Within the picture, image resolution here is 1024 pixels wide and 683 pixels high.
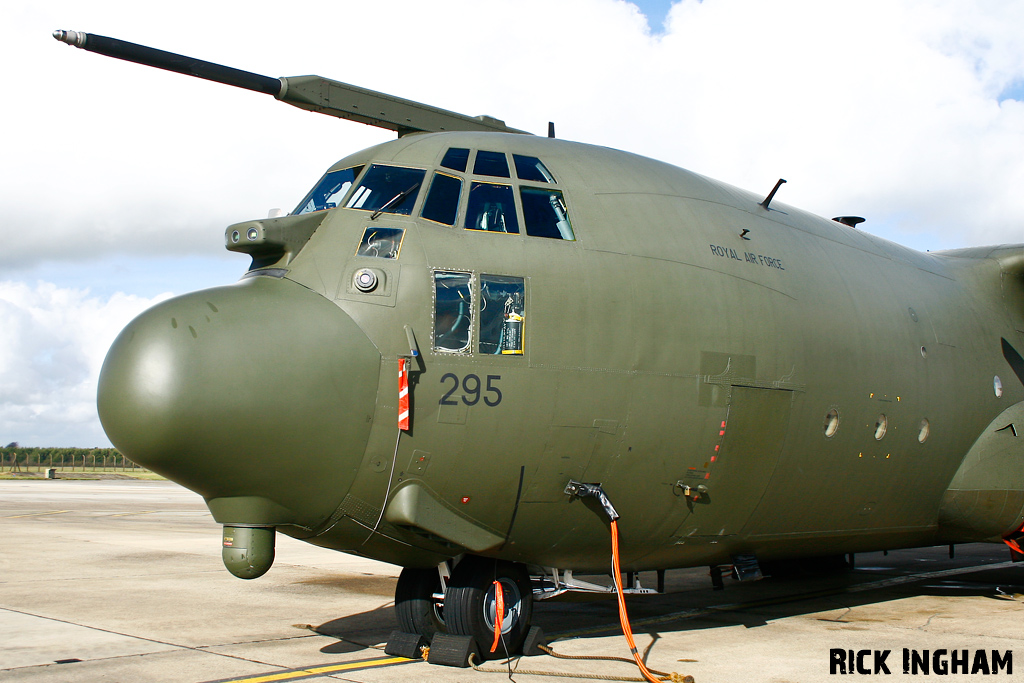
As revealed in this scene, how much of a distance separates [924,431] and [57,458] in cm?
9094

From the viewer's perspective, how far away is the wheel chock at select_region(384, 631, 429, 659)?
8.20 m

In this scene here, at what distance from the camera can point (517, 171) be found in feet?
27.0

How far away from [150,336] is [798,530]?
6.87 metres

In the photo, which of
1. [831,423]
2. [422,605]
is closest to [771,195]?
[831,423]

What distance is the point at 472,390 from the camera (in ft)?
24.2

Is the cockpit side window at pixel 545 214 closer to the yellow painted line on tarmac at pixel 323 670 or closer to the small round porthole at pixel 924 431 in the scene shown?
the yellow painted line on tarmac at pixel 323 670

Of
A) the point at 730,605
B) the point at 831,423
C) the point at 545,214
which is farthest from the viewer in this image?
the point at 730,605

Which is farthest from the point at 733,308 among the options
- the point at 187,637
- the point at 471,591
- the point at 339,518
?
the point at 187,637

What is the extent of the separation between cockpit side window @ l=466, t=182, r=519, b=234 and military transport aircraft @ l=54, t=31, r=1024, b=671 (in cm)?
2

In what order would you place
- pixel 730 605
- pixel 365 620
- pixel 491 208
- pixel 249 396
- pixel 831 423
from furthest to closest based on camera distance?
1. pixel 730 605
2. pixel 365 620
3. pixel 831 423
4. pixel 491 208
5. pixel 249 396

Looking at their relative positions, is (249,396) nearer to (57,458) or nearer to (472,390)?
(472,390)

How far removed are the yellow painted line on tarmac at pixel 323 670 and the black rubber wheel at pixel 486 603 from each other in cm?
66

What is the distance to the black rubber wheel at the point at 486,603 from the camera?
7.90 m

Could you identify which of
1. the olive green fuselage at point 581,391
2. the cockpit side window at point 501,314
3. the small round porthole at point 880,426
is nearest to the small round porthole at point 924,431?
the olive green fuselage at point 581,391
